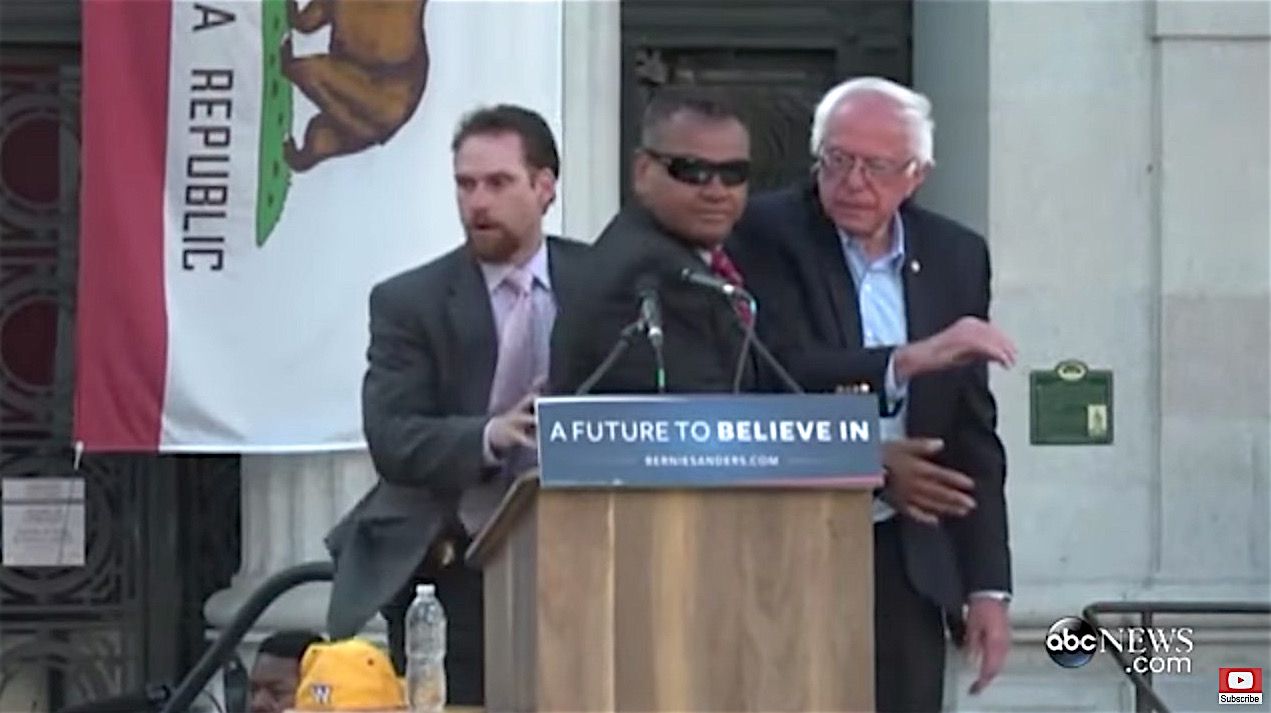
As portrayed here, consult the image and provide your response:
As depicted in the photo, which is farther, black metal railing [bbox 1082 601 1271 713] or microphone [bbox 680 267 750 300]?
black metal railing [bbox 1082 601 1271 713]

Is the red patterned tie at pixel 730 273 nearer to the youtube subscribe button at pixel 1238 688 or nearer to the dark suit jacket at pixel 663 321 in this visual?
the dark suit jacket at pixel 663 321

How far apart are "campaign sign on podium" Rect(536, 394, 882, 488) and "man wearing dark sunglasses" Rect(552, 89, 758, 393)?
0.75m

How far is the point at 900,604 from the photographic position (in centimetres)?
584

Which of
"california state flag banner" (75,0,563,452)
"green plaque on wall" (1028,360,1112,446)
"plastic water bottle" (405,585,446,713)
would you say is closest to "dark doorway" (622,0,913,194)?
"california state flag banner" (75,0,563,452)

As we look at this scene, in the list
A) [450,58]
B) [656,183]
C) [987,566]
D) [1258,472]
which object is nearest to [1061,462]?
[1258,472]

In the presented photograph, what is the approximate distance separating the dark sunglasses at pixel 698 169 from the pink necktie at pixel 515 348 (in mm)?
748

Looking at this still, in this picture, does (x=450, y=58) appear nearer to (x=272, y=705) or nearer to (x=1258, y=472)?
(x=272, y=705)

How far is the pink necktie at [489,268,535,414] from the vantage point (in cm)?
599

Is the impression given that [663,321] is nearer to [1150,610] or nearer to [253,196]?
[1150,610]

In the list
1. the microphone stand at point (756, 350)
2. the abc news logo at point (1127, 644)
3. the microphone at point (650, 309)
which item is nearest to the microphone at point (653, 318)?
the microphone at point (650, 309)

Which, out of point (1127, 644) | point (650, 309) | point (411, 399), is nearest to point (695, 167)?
point (650, 309)

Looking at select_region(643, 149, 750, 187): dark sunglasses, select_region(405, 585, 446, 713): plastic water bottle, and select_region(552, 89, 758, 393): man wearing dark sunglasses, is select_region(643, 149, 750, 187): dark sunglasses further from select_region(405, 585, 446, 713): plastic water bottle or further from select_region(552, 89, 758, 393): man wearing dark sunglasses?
select_region(405, 585, 446, 713): plastic water bottle

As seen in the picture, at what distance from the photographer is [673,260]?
530 centimetres

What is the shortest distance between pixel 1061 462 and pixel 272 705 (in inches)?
128
